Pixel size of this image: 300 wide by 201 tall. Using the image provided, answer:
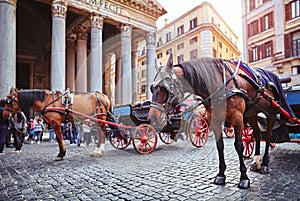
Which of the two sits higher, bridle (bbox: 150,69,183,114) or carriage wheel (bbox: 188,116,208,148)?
bridle (bbox: 150,69,183,114)

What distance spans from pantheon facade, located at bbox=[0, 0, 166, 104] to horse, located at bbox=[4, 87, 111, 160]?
6.63 m

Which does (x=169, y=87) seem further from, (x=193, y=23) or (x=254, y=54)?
(x=193, y=23)

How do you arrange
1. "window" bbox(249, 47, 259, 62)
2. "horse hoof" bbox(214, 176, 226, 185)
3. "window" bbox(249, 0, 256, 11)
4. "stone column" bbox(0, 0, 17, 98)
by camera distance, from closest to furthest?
"horse hoof" bbox(214, 176, 226, 185) < "stone column" bbox(0, 0, 17, 98) < "window" bbox(249, 47, 259, 62) < "window" bbox(249, 0, 256, 11)

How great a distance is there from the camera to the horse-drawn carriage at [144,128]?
6.91m

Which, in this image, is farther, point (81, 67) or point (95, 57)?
point (81, 67)

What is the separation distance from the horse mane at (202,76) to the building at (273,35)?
21.3 metres

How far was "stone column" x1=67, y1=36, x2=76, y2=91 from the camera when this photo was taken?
63.4 feet

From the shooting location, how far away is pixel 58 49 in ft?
45.0

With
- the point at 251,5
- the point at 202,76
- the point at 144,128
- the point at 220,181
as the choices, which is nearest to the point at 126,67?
the point at 144,128

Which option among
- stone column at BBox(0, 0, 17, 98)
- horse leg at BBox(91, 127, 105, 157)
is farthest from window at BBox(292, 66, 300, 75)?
stone column at BBox(0, 0, 17, 98)

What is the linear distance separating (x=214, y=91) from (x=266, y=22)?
24.4 metres

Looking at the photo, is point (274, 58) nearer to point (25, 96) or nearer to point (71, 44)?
point (71, 44)

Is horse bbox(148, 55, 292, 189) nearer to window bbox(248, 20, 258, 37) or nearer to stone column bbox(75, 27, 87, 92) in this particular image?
stone column bbox(75, 27, 87, 92)

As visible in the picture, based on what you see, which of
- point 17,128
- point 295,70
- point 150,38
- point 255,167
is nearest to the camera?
point 255,167
